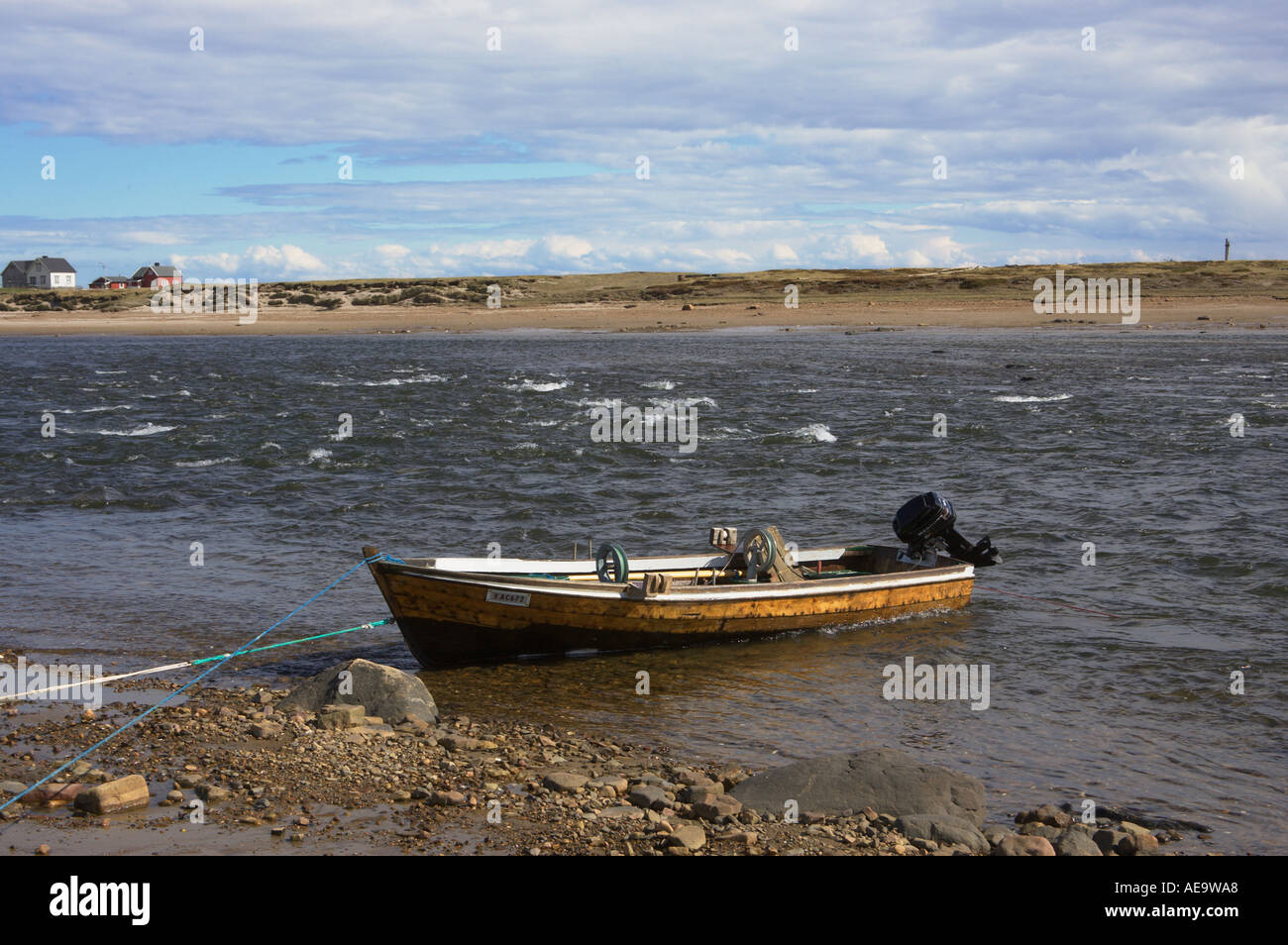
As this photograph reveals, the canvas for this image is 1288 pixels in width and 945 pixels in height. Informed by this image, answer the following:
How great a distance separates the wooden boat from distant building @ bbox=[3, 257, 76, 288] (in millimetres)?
141106

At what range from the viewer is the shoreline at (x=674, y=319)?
66312 mm

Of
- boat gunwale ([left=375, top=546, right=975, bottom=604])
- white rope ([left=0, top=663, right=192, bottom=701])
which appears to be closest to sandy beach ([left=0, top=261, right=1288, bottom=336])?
boat gunwale ([left=375, top=546, right=975, bottom=604])

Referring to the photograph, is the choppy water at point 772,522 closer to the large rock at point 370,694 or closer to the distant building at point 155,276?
the large rock at point 370,694

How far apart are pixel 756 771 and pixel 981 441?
21.5 m

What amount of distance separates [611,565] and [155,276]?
414ft

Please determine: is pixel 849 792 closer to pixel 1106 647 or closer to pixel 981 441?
pixel 1106 647

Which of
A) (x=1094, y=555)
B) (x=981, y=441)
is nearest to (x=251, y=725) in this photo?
(x=1094, y=555)

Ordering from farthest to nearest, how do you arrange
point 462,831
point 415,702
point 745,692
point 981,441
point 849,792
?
point 981,441, point 745,692, point 415,702, point 849,792, point 462,831

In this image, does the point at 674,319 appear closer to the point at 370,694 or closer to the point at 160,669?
the point at 160,669

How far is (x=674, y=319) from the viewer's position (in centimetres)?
7356

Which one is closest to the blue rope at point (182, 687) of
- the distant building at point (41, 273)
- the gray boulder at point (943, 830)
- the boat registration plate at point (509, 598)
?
the boat registration plate at point (509, 598)

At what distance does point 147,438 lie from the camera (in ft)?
103

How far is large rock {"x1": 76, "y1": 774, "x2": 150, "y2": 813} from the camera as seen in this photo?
27.9 ft

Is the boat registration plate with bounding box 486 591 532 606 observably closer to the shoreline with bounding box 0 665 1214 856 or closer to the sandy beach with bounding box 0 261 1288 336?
the shoreline with bounding box 0 665 1214 856
